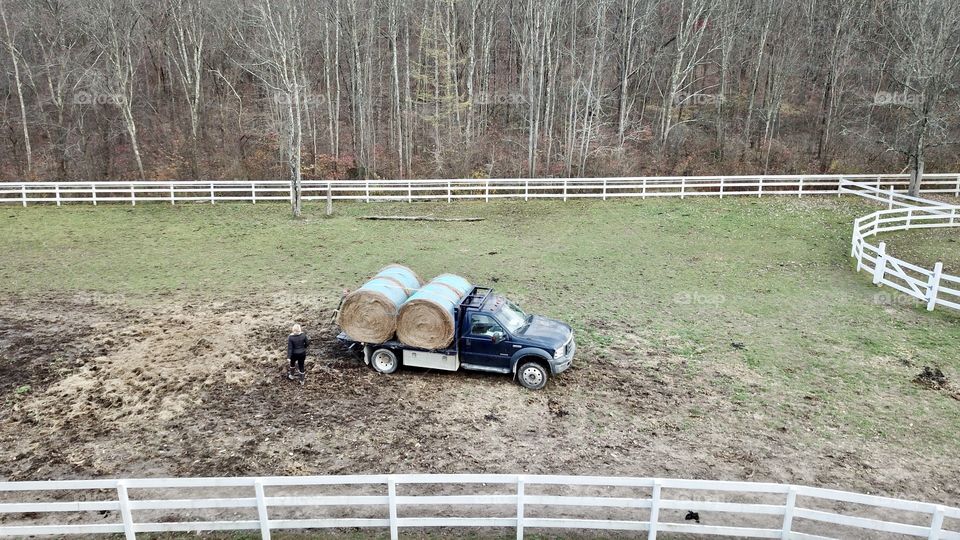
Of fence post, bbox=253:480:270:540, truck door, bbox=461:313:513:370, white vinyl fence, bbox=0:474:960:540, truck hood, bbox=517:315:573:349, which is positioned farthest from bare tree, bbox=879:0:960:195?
fence post, bbox=253:480:270:540

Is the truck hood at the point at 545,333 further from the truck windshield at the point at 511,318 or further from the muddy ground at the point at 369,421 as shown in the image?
the muddy ground at the point at 369,421

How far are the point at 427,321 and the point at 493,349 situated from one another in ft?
4.46

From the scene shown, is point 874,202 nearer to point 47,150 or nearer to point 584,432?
point 584,432

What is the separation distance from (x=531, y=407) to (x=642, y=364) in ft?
9.74

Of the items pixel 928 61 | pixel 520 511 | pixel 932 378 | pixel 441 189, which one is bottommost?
pixel 932 378

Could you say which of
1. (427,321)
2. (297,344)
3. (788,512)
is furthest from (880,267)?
(297,344)

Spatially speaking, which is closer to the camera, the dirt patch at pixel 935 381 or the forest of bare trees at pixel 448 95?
the dirt patch at pixel 935 381

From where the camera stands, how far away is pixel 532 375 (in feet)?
35.7

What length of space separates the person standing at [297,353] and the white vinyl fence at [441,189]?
16387 millimetres

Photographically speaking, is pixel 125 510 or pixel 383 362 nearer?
pixel 125 510

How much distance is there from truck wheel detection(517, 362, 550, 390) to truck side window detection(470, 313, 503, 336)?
0.88 m

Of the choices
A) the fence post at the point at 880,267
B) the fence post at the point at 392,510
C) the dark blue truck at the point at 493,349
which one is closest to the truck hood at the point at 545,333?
the dark blue truck at the point at 493,349

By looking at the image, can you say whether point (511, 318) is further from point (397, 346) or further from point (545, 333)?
point (397, 346)

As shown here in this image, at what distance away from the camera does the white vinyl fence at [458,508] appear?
6.48 m
